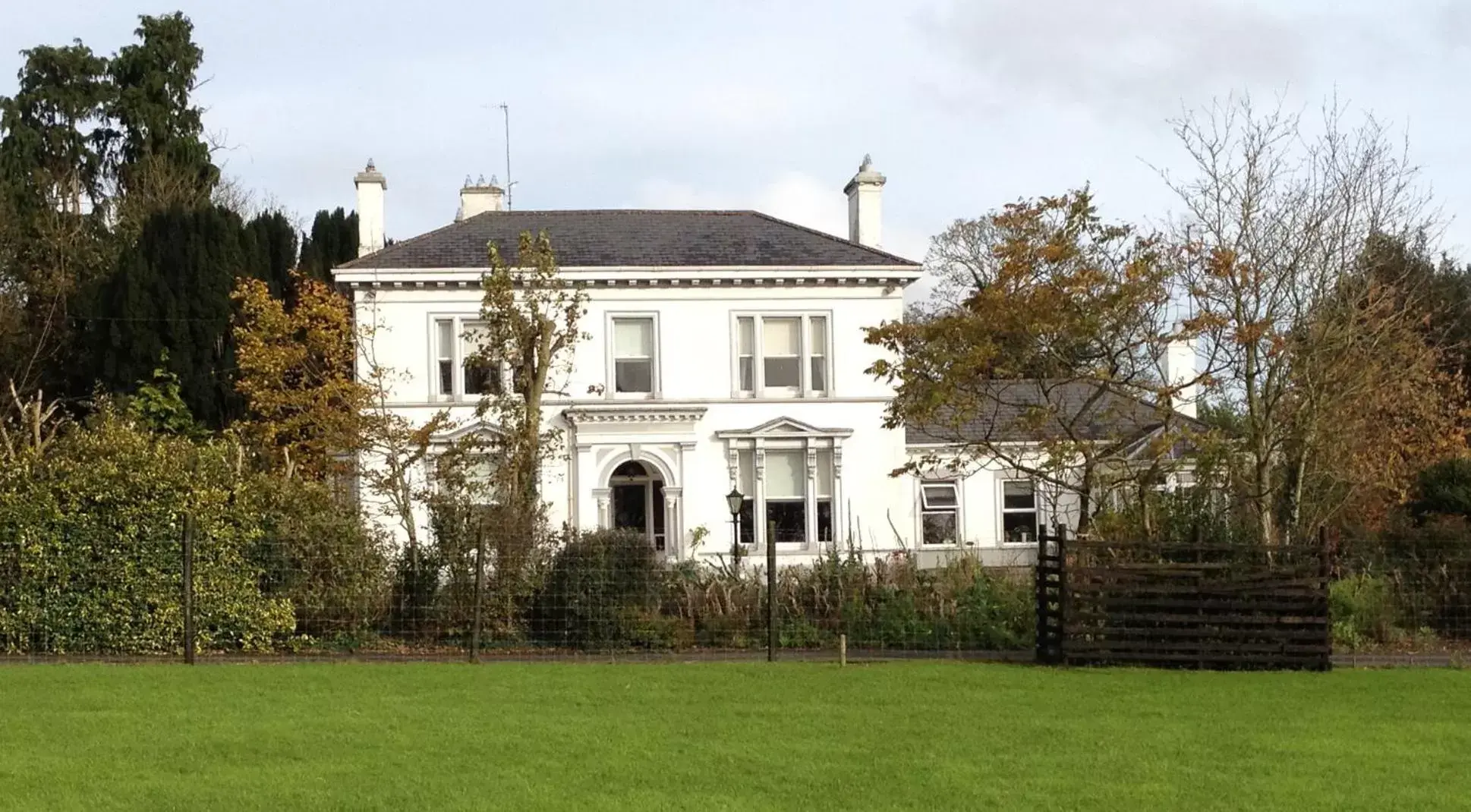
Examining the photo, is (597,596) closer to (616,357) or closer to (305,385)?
(305,385)

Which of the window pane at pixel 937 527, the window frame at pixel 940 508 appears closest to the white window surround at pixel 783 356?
the window frame at pixel 940 508

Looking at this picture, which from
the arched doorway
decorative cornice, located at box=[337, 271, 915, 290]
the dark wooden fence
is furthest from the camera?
the arched doorway

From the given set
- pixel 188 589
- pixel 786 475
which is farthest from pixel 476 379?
pixel 188 589

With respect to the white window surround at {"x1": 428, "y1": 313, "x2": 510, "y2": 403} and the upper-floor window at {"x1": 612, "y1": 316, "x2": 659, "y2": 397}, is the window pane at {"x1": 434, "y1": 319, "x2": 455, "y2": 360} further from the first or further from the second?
the upper-floor window at {"x1": 612, "y1": 316, "x2": 659, "y2": 397}

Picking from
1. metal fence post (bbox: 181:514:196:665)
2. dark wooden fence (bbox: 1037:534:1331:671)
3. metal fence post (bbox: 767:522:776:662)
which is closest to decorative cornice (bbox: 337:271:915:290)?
metal fence post (bbox: 181:514:196:665)

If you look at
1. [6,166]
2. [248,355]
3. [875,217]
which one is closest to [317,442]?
[248,355]

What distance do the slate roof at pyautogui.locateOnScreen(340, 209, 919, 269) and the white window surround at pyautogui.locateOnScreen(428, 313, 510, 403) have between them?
3.65ft

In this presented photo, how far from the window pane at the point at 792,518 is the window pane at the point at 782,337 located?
2.61 metres

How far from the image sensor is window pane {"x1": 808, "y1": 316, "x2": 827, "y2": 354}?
34.0m

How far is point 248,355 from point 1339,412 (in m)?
17.5

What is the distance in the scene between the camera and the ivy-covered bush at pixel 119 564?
1925cm

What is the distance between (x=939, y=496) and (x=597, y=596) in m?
17.0

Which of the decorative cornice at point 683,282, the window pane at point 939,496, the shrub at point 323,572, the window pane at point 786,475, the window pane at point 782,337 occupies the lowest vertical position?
the shrub at point 323,572

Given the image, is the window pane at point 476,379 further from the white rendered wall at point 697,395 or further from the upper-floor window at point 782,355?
the upper-floor window at point 782,355
